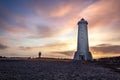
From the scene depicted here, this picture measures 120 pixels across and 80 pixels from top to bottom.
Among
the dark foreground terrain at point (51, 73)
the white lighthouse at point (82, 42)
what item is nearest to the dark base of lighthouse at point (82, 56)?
the white lighthouse at point (82, 42)

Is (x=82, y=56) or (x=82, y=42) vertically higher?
(x=82, y=42)

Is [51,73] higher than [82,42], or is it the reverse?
[82,42]

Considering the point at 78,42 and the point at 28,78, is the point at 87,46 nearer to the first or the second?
the point at 78,42

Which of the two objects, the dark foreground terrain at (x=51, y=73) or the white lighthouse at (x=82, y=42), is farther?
the white lighthouse at (x=82, y=42)

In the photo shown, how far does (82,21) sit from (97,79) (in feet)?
123

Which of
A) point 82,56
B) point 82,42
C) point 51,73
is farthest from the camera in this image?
point 82,42

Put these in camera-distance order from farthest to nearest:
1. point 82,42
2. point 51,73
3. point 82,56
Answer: point 82,42
point 82,56
point 51,73

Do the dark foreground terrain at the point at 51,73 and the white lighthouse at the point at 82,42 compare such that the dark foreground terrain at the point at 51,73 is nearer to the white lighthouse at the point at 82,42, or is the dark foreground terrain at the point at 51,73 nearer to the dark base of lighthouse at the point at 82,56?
the dark base of lighthouse at the point at 82,56

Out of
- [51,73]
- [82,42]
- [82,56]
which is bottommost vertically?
[51,73]

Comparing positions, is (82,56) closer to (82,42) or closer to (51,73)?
(82,42)

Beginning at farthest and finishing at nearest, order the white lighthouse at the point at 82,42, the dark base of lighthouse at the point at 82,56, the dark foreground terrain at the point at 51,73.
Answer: the white lighthouse at the point at 82,42 < the dark base of lighthouse at the point at 82,56 < the dark foreground terrain at the point at 51,73

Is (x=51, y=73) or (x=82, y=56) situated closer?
(x=51, y=73)

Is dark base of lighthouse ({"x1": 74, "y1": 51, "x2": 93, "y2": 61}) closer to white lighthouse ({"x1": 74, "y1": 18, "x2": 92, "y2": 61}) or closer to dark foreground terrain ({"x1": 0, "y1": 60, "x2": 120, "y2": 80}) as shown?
white lighthouse ({"x1": 74, "y1": 18, "x2": 92, "y2": 61})

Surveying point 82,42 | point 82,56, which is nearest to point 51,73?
point 82,56
